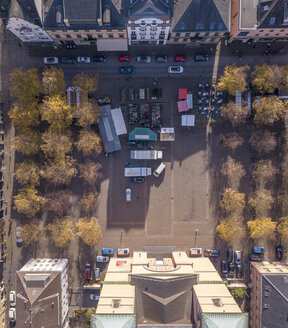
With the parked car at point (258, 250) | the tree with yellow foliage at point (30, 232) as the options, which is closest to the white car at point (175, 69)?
the parked car at point (258, 250)

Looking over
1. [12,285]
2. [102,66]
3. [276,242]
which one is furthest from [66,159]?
[276,242]

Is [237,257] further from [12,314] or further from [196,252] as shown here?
[12,314]

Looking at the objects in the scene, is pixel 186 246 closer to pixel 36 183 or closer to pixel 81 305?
pixel 81 305

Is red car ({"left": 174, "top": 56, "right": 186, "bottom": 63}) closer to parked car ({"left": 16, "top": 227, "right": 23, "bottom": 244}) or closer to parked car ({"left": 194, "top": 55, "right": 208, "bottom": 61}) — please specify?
parked car ({"left": 194, "top": 55, "right": 208, "bottom": 61})

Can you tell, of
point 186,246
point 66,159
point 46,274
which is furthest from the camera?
point 186,246

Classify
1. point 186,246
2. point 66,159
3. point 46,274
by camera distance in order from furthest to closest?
point 186,246
point 66,159
point 46,274

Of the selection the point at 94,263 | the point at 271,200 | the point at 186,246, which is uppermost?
the point at 271,200

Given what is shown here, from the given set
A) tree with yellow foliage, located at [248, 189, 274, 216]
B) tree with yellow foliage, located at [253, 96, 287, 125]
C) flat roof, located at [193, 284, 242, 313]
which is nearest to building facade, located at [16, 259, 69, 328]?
flat roof, located at [193, 284, 242, 313]

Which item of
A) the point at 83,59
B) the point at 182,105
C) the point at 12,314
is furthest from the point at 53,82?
the point at 12,314
